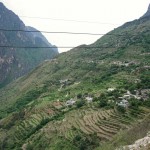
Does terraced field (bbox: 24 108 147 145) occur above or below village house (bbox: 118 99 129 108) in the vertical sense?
below

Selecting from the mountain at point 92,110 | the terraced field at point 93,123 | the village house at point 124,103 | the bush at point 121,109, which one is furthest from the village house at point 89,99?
the bush at point 121,109

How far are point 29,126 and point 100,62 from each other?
171 feet

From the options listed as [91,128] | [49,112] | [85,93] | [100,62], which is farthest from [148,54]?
[91,128]

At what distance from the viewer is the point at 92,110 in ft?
196

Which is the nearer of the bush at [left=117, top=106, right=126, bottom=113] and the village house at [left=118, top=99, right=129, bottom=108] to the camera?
the bush at [left=117, top=106, right=126, bottom=113]

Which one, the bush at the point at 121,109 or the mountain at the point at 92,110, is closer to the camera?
the mountain at the point at 92,110

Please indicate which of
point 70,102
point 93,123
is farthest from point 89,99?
point 93,123

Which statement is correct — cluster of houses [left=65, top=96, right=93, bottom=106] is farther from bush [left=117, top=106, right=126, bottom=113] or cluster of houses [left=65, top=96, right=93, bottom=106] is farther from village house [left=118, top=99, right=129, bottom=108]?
bush [left=117, top=106, right=126, bottom=113]

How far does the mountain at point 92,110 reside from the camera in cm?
4541

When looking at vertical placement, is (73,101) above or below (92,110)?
below

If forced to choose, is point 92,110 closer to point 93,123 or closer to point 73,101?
point 93,123

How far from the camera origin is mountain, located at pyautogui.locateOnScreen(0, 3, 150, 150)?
149 ft

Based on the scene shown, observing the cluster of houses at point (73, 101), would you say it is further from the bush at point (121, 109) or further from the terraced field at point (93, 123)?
the bush at point (121, 109)

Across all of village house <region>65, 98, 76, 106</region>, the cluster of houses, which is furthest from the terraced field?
village house <region>65, 98, 76, 106</region>
